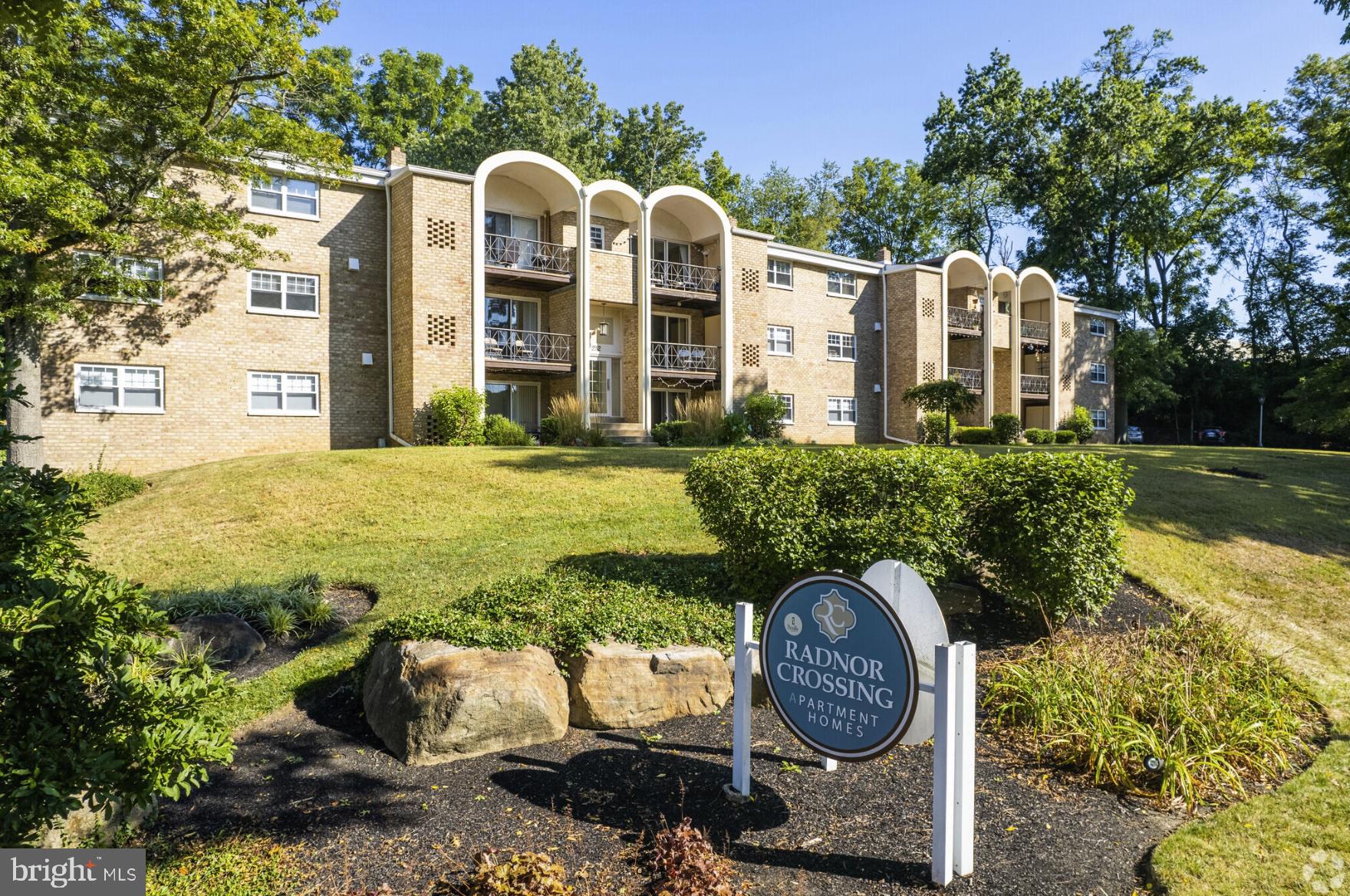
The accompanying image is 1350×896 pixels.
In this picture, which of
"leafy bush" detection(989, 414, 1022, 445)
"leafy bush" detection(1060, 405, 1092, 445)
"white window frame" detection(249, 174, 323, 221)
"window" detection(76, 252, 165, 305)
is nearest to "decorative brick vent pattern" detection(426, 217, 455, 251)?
"white window frame" detection(249, 174, 323, 221)

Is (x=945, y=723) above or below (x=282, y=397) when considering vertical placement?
below

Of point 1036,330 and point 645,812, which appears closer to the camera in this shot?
point 645,812

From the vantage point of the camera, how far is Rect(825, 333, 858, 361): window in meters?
31.5

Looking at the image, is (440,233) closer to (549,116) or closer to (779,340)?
(779,340)

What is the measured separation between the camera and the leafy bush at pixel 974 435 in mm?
31500

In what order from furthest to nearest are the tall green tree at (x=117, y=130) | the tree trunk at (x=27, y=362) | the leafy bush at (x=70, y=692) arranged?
the tree trunk at (x=27, y=362) → the tall green tree at (x=117, y=130) → the leafy bush at (x=70, y=692)

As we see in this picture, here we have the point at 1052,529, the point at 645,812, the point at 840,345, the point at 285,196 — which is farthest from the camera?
the point at 840,345

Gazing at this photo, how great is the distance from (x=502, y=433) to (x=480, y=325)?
11.0 feet

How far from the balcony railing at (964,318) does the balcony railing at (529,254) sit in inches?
715

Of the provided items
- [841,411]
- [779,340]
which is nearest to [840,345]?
[841,411]

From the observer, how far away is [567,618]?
6.04 meters

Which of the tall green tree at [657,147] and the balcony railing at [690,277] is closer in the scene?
the balcony railing at [690,277]

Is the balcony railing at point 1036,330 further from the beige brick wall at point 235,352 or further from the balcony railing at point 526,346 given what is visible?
the beige brick wall at point 235,352

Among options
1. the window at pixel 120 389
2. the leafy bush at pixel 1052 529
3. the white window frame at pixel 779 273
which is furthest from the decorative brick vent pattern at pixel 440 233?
the leafy bush at pixel 1052 529
